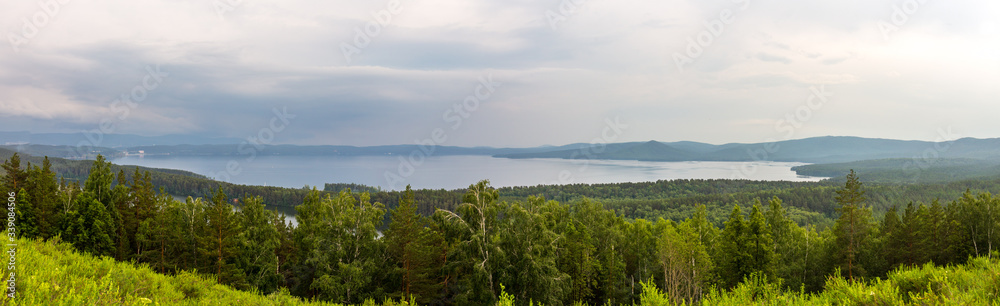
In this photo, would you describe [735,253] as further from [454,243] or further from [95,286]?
[95,286]

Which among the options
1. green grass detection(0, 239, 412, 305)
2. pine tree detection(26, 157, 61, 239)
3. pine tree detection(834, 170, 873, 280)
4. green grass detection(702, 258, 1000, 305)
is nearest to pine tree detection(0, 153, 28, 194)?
pine tree detection(26, 157, 61, 239)

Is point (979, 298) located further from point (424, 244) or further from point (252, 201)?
point (252, 201)

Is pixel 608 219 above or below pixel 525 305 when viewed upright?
above

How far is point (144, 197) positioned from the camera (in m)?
27.3

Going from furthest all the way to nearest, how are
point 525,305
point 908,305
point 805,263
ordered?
point 805,263
point 525,305
point 908,305

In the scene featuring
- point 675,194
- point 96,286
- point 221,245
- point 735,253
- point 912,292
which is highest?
point 96,286

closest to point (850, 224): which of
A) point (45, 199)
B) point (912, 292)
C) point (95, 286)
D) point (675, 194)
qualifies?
point (912, 292)

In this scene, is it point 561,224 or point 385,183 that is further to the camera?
point 385,183

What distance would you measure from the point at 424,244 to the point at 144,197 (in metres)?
19.2

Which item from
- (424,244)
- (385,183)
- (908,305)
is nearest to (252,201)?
(424,244)

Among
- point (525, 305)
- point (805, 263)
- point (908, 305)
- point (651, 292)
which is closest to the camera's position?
point (908, 305)

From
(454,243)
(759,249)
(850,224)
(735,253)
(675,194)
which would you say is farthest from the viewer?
(675,194)

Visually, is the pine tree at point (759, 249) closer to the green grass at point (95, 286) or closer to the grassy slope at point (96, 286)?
the green grass at point (95, 286)

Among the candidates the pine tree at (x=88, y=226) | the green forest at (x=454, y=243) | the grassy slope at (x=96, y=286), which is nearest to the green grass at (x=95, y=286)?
the grassy slope at (x=96, y=286)
